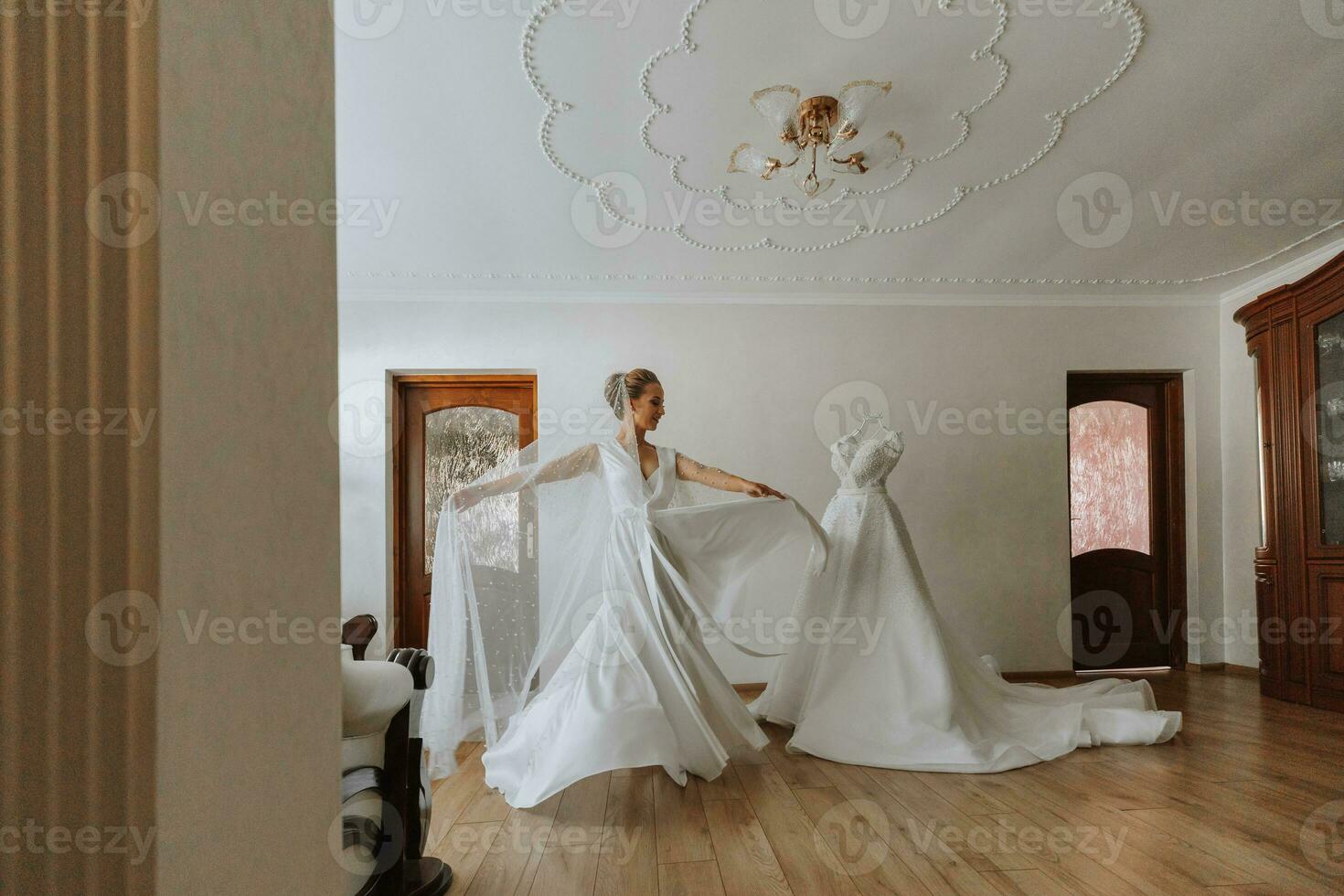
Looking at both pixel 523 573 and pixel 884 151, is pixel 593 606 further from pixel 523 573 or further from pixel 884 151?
pixel 884 151

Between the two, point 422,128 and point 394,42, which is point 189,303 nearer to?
point 394,42

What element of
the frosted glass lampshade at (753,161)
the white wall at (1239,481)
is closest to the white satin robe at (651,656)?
the frosted glass lampshade at (753,161)

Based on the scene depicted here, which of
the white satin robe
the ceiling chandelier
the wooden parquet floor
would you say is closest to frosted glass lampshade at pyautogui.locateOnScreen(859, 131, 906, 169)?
the ceiling chandelier

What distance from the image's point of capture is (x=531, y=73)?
2.92 m

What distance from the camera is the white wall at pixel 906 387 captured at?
566cm

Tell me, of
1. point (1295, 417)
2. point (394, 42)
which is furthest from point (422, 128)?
point (1295, 417)

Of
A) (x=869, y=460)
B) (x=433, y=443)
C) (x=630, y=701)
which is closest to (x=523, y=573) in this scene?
(x=630, y=701)

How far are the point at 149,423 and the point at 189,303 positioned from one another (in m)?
0.11

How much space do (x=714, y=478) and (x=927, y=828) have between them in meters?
1.68

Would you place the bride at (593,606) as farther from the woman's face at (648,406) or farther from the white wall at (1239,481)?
the white wall at (1239,481)

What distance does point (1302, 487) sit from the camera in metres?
4.66

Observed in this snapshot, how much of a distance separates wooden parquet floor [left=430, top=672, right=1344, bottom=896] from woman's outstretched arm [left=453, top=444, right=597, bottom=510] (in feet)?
3.92

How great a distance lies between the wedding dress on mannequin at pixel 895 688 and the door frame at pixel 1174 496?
81.1 inches

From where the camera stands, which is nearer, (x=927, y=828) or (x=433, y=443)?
(x=927, y=828)
